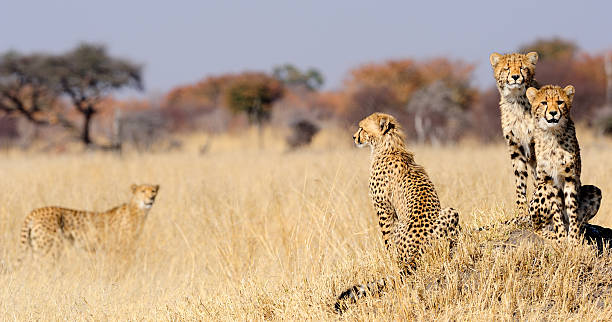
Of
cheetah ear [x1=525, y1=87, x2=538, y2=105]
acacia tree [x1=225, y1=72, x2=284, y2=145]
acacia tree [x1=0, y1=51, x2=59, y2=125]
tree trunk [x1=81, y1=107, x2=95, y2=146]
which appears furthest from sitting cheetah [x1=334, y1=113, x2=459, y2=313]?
acacia tree [x1=225, y1=72, x2=284, y2=145]

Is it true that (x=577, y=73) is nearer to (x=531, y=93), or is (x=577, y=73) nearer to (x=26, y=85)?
(x=26, y=85)

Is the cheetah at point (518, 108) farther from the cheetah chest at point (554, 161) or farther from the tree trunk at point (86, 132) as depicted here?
the tree trunk at point (86, 132)

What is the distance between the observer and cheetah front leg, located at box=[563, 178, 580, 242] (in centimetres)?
370

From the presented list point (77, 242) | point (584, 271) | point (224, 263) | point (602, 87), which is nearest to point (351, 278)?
point (584, 271)

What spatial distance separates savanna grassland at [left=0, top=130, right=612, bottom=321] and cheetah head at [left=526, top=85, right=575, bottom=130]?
0.64 meters

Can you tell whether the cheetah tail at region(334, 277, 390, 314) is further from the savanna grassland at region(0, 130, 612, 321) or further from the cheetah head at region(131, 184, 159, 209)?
the cheetah head at region(131, 184, 159, 209)

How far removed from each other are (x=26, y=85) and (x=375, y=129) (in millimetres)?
18621

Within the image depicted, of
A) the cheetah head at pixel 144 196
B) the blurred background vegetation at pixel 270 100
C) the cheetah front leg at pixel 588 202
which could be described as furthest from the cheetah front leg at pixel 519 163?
the blurred background vegetation at pixel 270 100

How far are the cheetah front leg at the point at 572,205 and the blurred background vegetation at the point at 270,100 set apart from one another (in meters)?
8.51

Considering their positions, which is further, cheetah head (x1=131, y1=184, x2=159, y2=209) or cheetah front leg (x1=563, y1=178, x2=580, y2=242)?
cheetah head (x1=131, y1=184, x2=159, y2=209)

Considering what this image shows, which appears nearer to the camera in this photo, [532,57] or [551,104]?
[551,104]

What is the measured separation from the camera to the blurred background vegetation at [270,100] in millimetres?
18688

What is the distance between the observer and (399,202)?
12.5ft

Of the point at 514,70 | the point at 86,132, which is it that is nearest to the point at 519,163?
the point at 514,70
